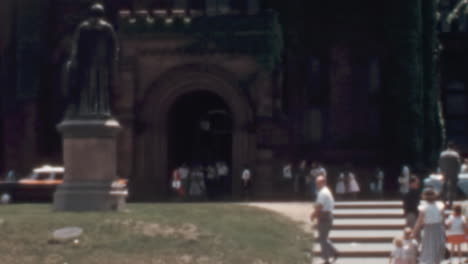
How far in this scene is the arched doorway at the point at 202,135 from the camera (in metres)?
32.8

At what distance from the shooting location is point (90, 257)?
49.0ft

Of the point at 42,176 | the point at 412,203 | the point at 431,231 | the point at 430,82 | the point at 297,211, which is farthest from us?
the point at 430,82

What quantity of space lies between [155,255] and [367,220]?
6799 mm

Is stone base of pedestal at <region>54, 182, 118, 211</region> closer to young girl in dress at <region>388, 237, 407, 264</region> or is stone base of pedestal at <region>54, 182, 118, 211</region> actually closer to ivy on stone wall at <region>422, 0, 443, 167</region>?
young girl in dress at <region>388, 237, 407, 264</region>

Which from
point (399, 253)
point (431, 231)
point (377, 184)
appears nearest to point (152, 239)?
point (399, 253)

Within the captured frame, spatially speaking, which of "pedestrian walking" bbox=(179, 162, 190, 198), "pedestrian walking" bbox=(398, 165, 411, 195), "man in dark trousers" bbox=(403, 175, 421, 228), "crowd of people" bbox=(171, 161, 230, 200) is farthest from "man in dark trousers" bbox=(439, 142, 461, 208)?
"pedestrian walking" bbox=(179, 162, 190, 198)

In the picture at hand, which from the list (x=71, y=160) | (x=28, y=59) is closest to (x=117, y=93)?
(x=28, y=59)

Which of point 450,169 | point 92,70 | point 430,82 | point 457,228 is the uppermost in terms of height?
point 430,82

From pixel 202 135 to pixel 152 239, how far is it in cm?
2089

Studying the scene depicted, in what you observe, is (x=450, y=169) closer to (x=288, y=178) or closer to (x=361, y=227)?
(x=361, y=227)

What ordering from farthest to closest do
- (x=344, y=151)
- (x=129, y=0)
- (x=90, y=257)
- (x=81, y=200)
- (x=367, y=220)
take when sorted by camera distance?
(x=129, y=0), (x=344, y=151), (x=367, y=220), (x=81, y=200), (x=90, y=257)

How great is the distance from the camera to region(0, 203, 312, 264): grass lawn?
1512 centimetres

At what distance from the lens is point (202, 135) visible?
1449 inches

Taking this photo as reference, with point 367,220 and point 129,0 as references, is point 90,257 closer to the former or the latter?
point 367,220
